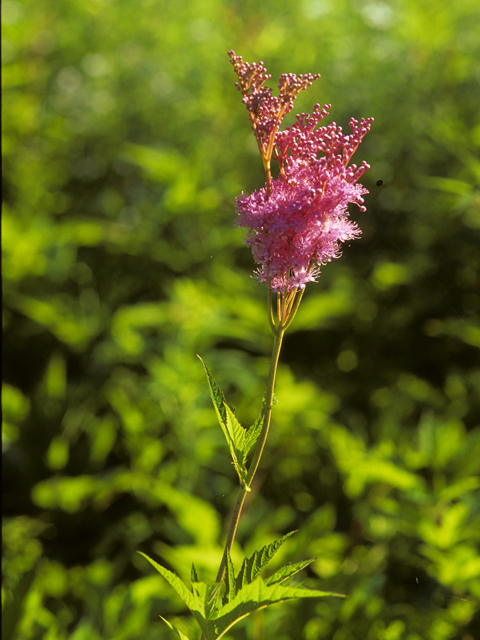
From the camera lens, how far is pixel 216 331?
178 cm

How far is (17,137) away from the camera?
7.88 feet

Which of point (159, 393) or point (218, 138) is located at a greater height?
point (218, 138)

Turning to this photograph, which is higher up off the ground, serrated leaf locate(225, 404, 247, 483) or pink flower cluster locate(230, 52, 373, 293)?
pink flower cluster locate(230, 52, 373, 293)

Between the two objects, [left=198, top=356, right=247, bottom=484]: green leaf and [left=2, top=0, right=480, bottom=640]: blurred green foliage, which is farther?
[left=2, top=0, right=480, bottom=640]: blurred green foliage

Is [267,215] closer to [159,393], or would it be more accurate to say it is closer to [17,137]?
[159,393]

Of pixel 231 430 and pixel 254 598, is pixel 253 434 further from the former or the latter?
pixel 254 598

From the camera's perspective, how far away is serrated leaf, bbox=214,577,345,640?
0.52m

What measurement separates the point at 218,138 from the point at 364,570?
187 cm

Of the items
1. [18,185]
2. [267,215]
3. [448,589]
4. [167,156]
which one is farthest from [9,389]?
[267,215]

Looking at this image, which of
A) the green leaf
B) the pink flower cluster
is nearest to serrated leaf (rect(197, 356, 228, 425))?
the green leaf

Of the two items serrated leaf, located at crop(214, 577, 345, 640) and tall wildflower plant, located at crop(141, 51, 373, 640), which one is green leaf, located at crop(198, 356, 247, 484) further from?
serrated leaf, located at crop(214, 577, 345, 640)

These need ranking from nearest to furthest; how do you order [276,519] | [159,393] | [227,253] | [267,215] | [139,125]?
[267,215] → [276,519] → [159,393] → [227,253] → [139,125]

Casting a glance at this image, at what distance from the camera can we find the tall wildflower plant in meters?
0.53

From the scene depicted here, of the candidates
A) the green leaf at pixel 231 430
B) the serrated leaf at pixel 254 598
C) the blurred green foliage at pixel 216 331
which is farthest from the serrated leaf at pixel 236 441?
the blurred green foliage at pixel 216 331
